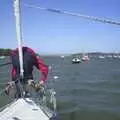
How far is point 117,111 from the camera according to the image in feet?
56.5

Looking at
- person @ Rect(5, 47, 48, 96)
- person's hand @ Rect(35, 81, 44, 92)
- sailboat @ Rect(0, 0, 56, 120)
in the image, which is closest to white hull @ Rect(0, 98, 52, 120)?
sailboat @ Rect(0, 0, 56, 120)

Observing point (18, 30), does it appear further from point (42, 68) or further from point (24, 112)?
point (24, 112)

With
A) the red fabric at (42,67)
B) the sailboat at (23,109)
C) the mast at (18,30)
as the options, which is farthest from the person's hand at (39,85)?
the mast at (18,30)

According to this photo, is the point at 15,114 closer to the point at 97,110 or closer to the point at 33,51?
the point at 33,51

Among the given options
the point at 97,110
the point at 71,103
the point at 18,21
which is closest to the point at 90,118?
the point at 97,110

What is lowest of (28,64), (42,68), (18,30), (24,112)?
(24,112)

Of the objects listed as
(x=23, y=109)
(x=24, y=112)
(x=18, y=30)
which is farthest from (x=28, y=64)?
(x=24, y=112)

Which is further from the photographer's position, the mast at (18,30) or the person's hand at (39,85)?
the person's hand at (39,85)

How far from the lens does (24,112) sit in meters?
8.21

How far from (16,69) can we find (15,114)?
200 cm

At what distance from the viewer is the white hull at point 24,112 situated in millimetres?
7945

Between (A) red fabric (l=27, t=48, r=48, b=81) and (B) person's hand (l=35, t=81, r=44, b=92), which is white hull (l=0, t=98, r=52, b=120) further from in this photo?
(A) red fabric (l=27, t=48, r=48, b=81)

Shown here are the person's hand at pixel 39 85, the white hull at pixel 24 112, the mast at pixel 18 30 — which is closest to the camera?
the white hull at pixel 24 112

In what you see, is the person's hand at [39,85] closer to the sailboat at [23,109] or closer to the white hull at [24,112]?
the sailboat at [23,109]
